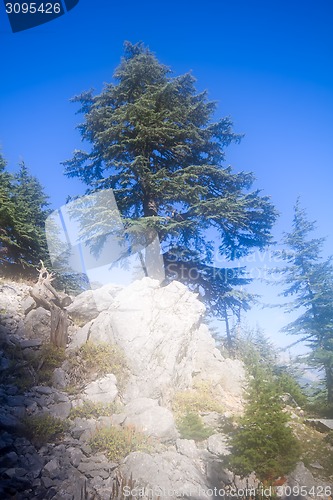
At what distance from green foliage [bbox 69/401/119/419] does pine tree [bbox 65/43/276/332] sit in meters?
7.21

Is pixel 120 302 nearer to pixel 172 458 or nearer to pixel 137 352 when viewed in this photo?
pixel 137 352

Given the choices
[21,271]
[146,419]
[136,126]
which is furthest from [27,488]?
[136,126]

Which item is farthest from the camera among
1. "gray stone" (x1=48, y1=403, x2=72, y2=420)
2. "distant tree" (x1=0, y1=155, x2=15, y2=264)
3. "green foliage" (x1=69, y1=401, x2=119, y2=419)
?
"distant tree" (x1=0, y1=155, x2=15, y2=264)

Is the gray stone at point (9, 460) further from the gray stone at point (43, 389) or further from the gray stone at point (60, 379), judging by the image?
the gray stone at point (60, 379)

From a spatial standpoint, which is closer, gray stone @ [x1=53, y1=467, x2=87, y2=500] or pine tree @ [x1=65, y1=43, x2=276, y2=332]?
gray stone @ [x1=53, y1=467, x2=87, y2=500]

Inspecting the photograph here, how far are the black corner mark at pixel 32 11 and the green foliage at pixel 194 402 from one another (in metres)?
13.7

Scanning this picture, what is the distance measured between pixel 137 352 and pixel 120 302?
2.65m

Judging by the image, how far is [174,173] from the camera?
13.3 m

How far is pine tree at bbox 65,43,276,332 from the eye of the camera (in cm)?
1281

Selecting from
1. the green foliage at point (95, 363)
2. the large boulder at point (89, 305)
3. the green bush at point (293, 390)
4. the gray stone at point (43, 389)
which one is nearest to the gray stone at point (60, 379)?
the green foliage at point (95, 363)

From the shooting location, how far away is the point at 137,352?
31.1ft

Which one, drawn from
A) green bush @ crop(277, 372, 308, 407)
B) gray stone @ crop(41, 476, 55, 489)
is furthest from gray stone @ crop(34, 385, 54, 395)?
green bush @ crop(277, 372, 308, 407)

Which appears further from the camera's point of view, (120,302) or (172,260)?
(172,260)

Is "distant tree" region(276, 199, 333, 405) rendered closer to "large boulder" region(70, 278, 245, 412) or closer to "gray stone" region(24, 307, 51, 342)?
"large boulder" region(70, 278, 245, 412)
